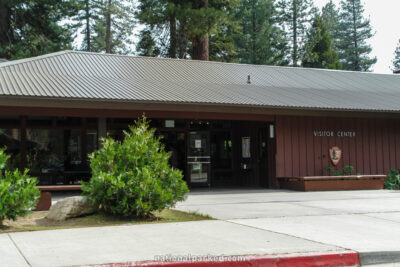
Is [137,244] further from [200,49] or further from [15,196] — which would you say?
[200,49]

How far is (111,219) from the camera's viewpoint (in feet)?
28.9

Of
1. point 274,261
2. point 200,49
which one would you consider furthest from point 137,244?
point 200,49

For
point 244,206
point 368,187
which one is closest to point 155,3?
point 368,187

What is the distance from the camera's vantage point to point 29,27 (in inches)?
1211

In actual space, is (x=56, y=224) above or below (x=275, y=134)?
below

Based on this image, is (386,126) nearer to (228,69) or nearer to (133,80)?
(228,69)

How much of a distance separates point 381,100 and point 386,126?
1.06 metres

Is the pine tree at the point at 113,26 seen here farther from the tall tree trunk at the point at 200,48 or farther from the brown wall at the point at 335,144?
the brown wall at the point at 335,144

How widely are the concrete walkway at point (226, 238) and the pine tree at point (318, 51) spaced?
109 feet

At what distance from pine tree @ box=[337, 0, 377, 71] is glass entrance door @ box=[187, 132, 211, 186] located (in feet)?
139

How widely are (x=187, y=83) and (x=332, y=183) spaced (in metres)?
6.19

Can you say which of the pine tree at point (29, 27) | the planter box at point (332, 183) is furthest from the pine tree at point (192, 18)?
the planter box at point (332, 183)

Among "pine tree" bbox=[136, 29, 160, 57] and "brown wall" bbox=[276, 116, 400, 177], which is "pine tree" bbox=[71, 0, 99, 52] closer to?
"pine tree" bbox=[136, 29, 160, 57]

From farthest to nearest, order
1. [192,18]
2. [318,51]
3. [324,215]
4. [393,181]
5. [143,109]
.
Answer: [318,51]
[192,18]
[393,181]
[143,109]
[324,215]
